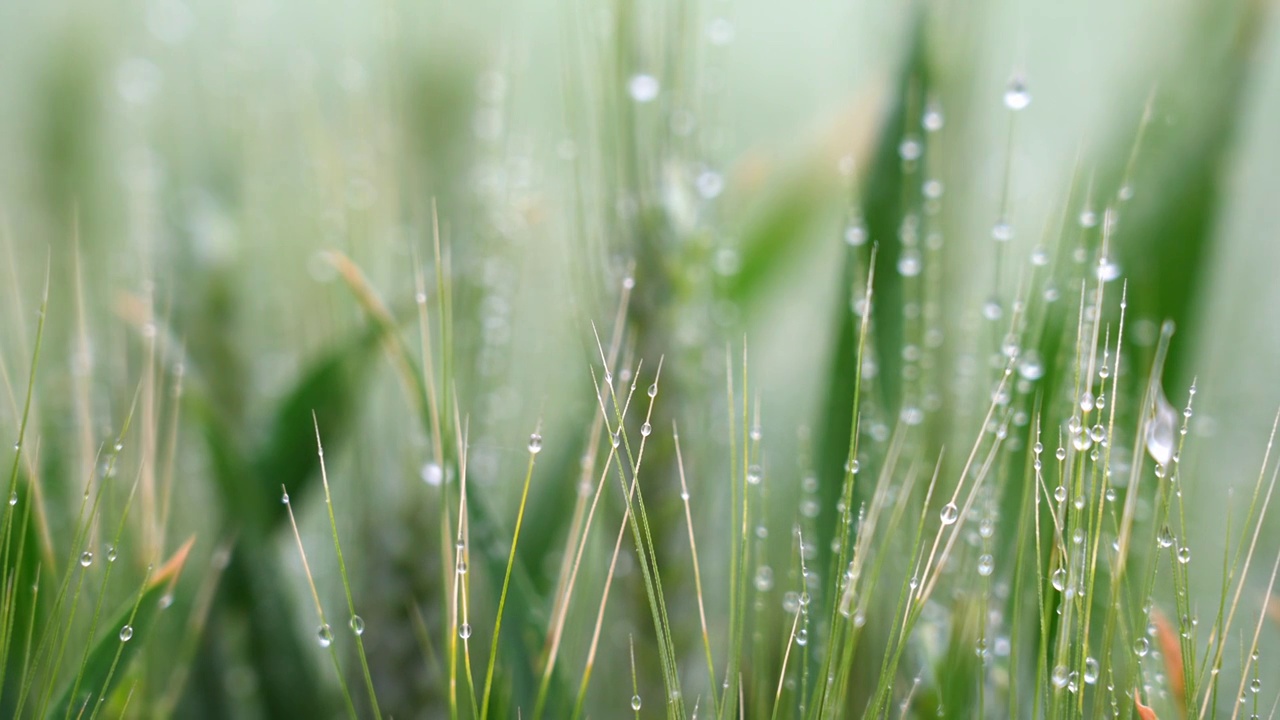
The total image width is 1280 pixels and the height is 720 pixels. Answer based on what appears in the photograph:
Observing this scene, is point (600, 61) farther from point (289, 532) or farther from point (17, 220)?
point (17, 220)

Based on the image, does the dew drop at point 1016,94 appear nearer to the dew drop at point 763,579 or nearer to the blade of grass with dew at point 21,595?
the dew drop at point 763,579

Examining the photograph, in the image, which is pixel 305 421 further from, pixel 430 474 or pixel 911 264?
pixel 911 264

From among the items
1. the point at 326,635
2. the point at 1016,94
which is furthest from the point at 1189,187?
the point at 326,635

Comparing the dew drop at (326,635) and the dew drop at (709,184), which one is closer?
the dew drop at (326,635)

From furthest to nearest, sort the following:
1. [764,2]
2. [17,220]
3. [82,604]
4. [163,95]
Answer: [764,2]
[163,95]
[17,220]
[82,604]

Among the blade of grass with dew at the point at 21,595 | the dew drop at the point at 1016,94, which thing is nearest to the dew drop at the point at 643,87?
the dew drop at the point at 1016,94

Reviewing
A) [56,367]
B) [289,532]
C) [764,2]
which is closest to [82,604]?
[289,532]
